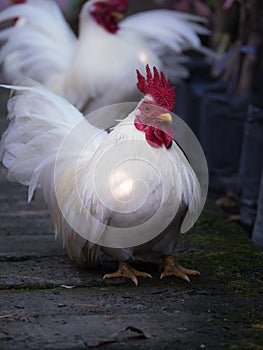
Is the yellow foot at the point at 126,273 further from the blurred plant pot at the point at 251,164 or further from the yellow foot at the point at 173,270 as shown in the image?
the blurred plant pot at the point at 251,164

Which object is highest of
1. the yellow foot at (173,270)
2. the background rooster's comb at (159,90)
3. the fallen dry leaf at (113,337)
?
the background rooster's comb at (159,90)

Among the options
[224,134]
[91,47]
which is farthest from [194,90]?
[91,47]

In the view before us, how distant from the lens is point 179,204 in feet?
10.5

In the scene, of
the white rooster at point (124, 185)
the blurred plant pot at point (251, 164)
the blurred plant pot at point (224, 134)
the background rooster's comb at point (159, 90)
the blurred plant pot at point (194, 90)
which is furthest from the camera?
the blurred plant pot at point (194, 90)

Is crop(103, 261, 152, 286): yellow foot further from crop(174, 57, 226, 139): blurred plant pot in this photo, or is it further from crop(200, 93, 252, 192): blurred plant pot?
crop(174, 57, 226, 139): blurred plant pot

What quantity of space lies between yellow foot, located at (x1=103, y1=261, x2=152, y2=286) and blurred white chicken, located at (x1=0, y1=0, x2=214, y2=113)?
2.29 m

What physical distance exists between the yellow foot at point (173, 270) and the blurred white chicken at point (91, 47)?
2242 mm

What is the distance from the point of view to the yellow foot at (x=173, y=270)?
3.43 m

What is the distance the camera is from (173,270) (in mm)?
3445

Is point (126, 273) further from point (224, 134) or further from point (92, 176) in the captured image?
point (224, 134)

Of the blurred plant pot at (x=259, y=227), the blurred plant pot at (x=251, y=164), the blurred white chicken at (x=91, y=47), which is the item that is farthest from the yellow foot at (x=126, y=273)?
the blurred white chicken at (x=91, y=47)

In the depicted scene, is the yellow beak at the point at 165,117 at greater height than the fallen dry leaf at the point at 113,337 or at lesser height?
greater

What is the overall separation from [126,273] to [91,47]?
8.70 feet

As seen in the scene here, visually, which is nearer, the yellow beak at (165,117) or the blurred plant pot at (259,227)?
the yellow beak at (165,117)
